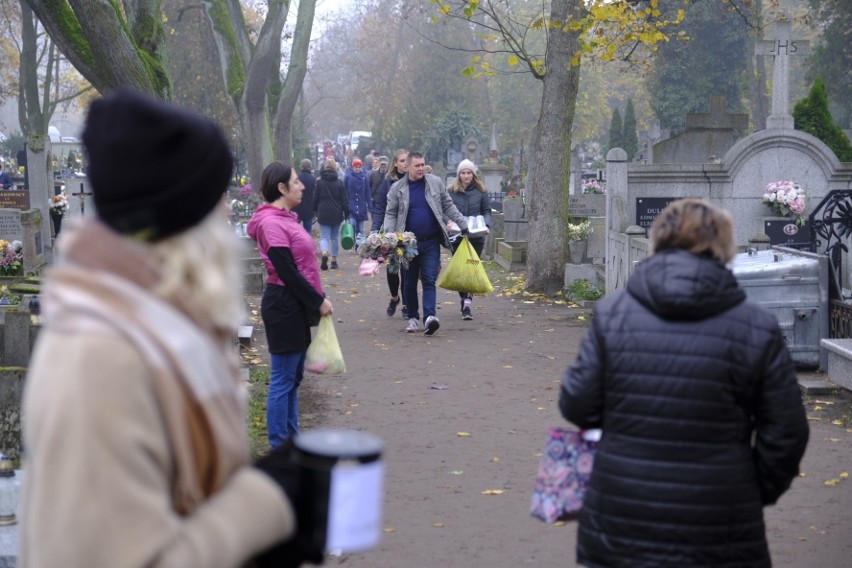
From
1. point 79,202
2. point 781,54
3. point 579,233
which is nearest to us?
point 781,54

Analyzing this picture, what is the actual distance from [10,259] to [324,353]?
459 inches

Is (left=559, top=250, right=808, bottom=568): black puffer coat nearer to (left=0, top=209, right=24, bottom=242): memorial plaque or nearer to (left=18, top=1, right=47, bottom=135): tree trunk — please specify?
(left=0, top=209, right=24, bottom=242): memorial plaque

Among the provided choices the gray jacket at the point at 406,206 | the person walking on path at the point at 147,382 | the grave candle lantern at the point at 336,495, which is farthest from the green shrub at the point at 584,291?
the person walking on path at the point at 147,382

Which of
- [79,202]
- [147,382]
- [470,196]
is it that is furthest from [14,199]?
[147,382]

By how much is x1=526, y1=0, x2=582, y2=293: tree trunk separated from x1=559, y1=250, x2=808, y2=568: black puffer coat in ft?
43.6

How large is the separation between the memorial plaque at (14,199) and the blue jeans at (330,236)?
6.21m

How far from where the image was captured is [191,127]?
2.16m

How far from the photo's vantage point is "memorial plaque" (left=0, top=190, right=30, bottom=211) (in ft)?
77.7

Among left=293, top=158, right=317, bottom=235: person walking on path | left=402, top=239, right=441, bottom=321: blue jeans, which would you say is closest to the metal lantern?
left=402, top=239, right=441, bottom=321: blue jeans

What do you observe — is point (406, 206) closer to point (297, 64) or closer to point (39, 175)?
point (39, 175)

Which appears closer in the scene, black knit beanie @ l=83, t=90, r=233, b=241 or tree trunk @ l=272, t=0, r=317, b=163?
black knit beanie @ l=83, t=90, r=233, b=241

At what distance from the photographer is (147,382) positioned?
6.48 feet

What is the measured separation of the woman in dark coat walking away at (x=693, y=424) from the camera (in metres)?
3.59

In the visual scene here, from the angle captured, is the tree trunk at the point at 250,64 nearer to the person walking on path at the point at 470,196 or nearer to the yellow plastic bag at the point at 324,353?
the person walking on path at the point at 470,196
